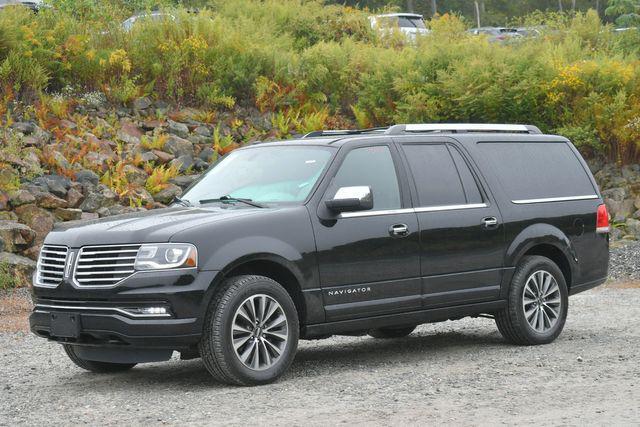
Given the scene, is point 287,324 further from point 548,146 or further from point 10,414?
point 548,146

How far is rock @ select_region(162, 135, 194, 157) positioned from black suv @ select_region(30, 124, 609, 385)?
27.6 ft

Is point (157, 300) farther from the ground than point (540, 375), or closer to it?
farther from the ground

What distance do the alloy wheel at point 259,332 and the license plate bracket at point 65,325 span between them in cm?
110

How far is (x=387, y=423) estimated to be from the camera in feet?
22.5

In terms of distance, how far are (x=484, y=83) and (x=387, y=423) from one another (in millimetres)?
14447

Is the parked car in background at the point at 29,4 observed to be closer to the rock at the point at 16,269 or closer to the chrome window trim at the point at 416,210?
the rock at the point at 16,269

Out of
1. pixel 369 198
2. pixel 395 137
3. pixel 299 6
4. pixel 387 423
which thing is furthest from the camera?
pixel 299 6

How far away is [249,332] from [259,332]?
0.08 m

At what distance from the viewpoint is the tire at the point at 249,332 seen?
26.6ft

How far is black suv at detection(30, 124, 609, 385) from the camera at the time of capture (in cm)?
807

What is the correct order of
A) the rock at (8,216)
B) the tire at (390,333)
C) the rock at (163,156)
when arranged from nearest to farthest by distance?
the tire at (390,333), the rock at (8,216), the rock at (163,156)

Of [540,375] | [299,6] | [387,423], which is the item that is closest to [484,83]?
[299,6]

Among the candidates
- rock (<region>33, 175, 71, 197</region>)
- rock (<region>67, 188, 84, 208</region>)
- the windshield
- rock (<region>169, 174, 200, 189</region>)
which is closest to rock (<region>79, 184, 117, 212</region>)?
rock (<region>67, 188, 84, 208</region>)

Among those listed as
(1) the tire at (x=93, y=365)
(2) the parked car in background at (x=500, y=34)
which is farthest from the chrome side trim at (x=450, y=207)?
(2) the parked car in background at (x=500, y=34)
